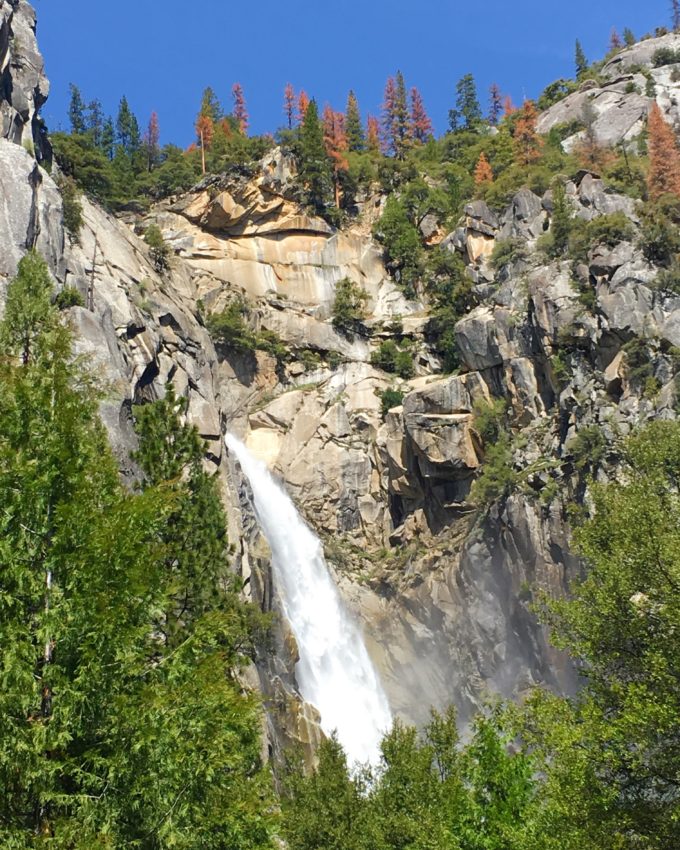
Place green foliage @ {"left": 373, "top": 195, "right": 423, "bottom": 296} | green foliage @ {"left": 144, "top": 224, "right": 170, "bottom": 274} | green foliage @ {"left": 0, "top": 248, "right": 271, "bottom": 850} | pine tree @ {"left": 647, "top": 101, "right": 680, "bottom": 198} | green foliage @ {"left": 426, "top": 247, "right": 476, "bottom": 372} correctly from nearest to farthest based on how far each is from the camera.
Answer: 1. green foliage @ {"left": 0, "top": 248, "right": 271, "bottom": 850}
2. pine tree @ {"left": 647, "top": 101, "right": 680, "bottom": 198}
3. green foliage @ {"left": 144, "top": 224, "right": 170, "bottom": 274}
4. green foliage @ {"left": 426, "top": 247, "right": 476, "bottom": 372}
5. green foliage @ {"left": 373, "top": 195, "right": 423, "bottom": 296}

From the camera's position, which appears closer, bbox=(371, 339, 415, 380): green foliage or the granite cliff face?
the granite cliff face

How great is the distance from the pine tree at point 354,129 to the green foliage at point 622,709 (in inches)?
2653

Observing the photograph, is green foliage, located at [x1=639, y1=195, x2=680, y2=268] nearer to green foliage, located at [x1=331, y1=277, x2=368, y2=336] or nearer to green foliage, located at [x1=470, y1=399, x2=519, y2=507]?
green foliage, located at [x1=470, y1=399, x2=519, y2=507]

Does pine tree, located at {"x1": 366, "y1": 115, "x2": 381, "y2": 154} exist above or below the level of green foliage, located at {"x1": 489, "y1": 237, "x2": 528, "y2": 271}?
above

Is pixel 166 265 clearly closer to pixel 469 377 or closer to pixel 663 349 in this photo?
pixel 469 377

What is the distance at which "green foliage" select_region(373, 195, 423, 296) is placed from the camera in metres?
60.6

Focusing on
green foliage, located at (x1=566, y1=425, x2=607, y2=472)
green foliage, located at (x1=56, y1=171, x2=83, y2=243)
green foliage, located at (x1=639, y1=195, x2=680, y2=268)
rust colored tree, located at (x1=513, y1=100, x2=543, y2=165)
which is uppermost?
rust colored tree, located at (x1=513, y1=100, x2=543, y2=165)

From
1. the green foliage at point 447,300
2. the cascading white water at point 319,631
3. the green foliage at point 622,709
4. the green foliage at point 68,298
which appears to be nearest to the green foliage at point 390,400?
the green foliage at point 447,300

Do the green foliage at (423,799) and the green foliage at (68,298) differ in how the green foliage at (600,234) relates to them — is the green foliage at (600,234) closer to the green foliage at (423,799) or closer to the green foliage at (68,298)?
the green foliage at (68,298)

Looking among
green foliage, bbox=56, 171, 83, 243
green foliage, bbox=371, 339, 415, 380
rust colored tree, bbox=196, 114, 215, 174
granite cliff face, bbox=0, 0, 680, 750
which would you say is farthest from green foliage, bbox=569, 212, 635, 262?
rust colored tree, bbox=196, 114, 215, 174

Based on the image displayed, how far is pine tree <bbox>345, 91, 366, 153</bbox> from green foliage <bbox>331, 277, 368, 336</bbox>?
22.3 m

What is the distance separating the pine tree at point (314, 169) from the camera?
61812 millimetres

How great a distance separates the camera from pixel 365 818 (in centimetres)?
2058

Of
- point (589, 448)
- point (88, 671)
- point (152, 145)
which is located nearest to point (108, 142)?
point (152, 145)
